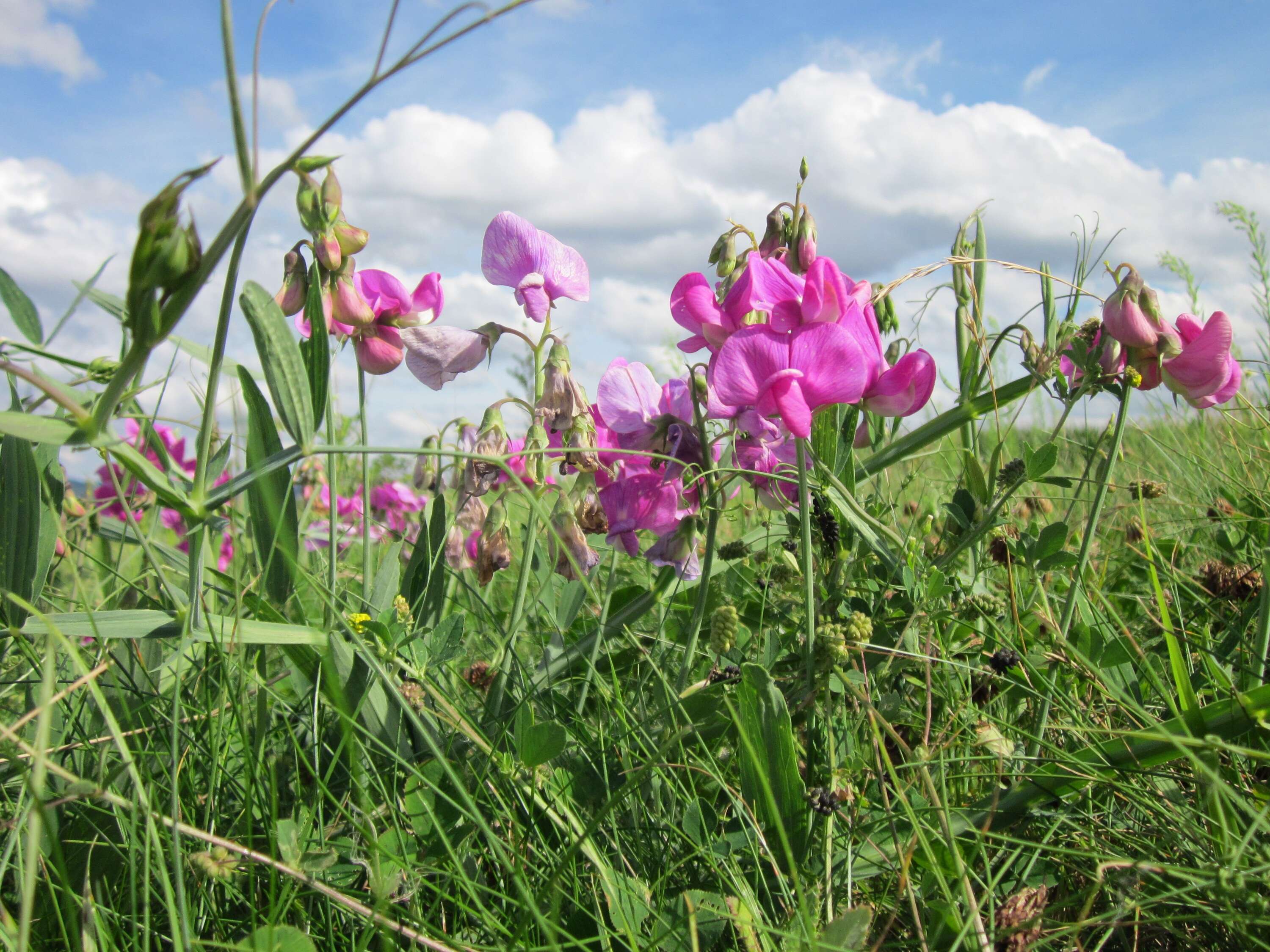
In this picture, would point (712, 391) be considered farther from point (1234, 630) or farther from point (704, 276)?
point (1234, 630)

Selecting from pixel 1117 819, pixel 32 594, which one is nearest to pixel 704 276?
pixel 1117 819

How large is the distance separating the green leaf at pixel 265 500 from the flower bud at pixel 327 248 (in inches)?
6.3

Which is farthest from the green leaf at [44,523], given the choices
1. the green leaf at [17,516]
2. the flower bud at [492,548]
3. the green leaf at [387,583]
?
the flower bud at [492,548]

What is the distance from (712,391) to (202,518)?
616 mm

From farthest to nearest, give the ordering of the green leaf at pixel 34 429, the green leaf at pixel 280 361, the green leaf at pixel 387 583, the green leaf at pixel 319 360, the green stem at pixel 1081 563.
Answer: the green leaf at pixel 387 583 < the green stem at pixel 1081 563 < the green leaf at pixel 319 360 < the green leaf at pixel 280 361 < the green leaf at pixel 34 429

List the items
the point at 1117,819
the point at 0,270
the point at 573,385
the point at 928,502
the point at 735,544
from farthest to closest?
the point at 928,502 < the point at 735,544 < the point at 573,385 < the point at 0,270 < the point at 1117,819

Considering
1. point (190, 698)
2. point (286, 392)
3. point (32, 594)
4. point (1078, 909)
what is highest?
point (286, 392)

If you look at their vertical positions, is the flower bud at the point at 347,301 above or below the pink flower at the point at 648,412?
above

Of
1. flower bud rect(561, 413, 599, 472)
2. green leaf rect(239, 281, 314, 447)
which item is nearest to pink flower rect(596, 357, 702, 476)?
flower bud rect(561, 413, 599, 472)

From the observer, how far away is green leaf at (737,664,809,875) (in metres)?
0.89

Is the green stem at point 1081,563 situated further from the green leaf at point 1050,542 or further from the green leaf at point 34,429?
the green leaf at point 34,429

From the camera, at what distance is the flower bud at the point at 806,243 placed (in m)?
1.19

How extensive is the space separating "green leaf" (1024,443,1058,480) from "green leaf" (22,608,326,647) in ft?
2.96

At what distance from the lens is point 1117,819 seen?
930 millimetres
